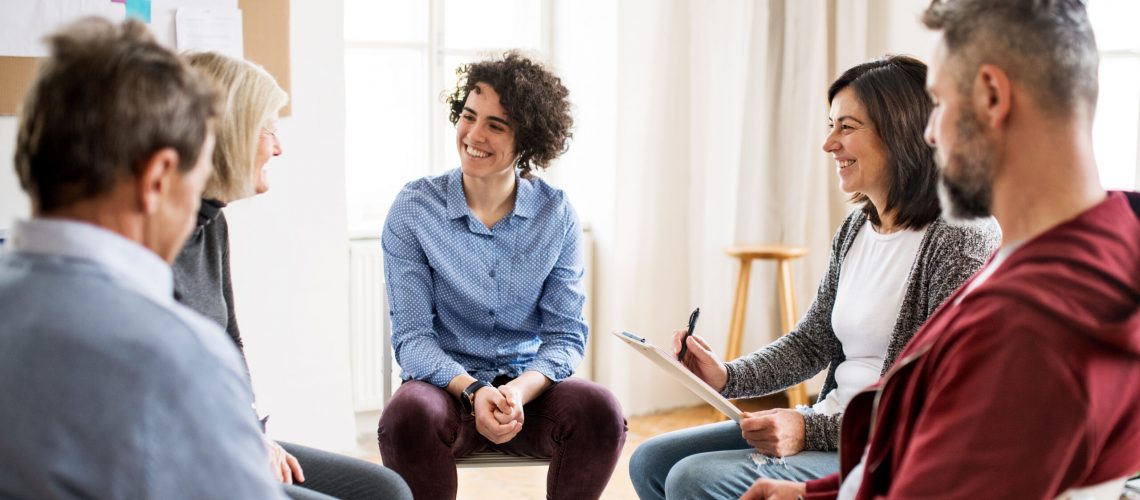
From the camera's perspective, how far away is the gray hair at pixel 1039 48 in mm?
1040

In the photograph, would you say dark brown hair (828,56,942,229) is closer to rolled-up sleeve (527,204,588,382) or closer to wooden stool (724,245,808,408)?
rolled-up sleeve (527,204,588,382)

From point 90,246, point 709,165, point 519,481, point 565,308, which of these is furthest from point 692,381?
point 709,165

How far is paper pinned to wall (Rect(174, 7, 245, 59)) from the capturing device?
2.65m

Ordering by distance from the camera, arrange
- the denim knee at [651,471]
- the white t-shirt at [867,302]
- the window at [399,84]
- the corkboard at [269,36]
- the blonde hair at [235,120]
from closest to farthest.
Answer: the blonde hair at [235,120]
the white t-shirt at [867,302]
the denim knee at [651,471]
the corkboard at [269,36]
the window at [399,84]

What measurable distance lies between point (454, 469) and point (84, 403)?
1279mm

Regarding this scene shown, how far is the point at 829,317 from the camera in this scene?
1.96m

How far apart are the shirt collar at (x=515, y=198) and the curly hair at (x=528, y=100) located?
7 cm

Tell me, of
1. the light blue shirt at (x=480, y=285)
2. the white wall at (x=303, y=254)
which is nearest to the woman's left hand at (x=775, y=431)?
the light blue shirt at (x=480, y=285)

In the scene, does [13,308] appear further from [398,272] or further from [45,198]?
[398,272]

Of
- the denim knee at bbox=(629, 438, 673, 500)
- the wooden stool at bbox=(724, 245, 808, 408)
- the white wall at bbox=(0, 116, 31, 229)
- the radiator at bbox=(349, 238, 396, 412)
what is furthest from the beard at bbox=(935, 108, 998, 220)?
the radiator at bbox=(349, 238, 396, 412)

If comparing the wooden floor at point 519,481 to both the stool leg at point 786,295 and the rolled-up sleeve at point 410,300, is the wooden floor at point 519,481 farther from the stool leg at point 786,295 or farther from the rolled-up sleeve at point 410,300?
the rolled-up sleeve at point 410,300

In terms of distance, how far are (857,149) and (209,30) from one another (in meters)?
1.76

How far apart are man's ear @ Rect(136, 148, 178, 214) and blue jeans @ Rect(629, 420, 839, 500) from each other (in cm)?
110

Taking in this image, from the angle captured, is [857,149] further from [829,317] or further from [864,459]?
[864,459]
